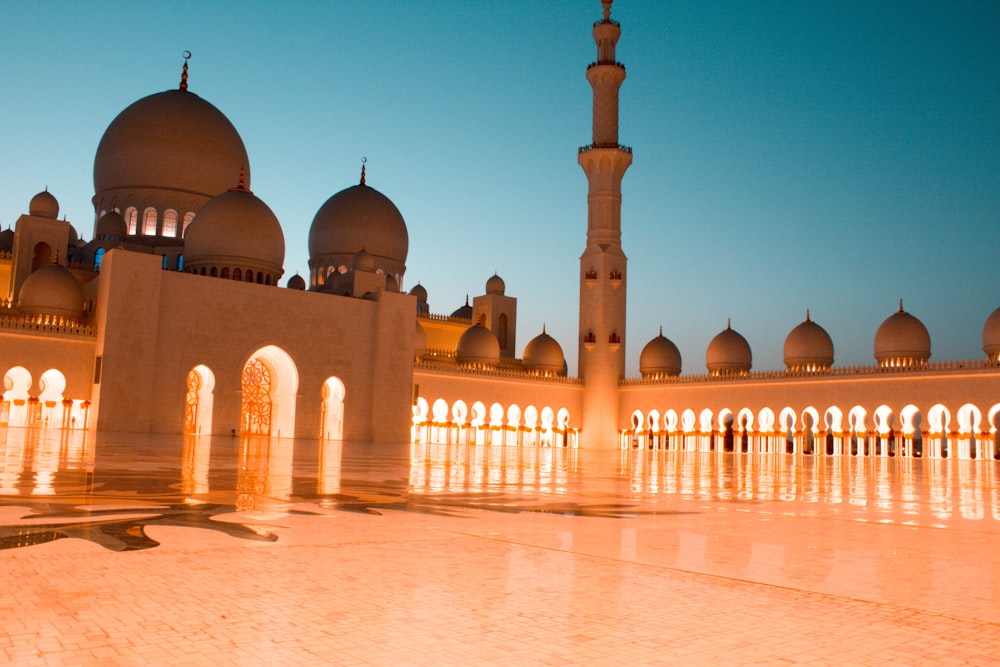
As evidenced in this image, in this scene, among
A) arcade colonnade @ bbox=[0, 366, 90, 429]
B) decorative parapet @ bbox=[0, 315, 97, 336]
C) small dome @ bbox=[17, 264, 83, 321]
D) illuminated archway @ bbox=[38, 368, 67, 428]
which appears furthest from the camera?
small dome @ bbox=[17, 264, 83, 321]

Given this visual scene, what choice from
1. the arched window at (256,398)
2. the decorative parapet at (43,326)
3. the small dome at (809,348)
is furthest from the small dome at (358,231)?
the small dome at (809,348)

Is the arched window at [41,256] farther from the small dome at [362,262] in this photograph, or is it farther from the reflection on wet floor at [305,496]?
the reflection on wet floor at [305,496]

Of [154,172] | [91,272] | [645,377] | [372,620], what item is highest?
[154,172]

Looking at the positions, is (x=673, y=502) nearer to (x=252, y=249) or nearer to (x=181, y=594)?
(x=181, y=594)

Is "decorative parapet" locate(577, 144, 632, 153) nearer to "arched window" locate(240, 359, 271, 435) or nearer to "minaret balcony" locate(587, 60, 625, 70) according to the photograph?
"minaret balcony" locate(587, 60, 625, 70)

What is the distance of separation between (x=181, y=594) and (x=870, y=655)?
1560 mm

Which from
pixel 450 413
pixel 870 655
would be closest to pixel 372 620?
pixel 870 655

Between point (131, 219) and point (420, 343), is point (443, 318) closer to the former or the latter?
point (420, 343)

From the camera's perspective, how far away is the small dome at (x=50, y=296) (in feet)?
75.0

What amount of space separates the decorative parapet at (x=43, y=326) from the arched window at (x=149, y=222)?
5.15 m

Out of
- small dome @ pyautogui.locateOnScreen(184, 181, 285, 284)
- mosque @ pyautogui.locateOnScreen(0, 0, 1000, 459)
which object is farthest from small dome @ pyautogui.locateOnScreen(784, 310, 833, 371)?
small dome @ pyautogui.locateOnScreen(184, 181, 285, 284)

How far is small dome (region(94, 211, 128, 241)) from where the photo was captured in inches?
1014

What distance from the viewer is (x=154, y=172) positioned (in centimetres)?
2670

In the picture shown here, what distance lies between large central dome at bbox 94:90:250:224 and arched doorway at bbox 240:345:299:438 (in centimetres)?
A: 638
